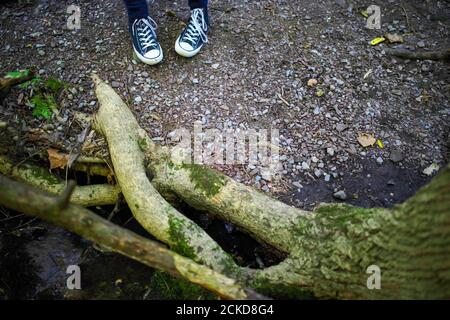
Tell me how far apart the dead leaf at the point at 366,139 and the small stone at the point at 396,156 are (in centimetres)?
20

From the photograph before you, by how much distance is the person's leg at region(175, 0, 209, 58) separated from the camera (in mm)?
4023

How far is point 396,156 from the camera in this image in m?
3.62

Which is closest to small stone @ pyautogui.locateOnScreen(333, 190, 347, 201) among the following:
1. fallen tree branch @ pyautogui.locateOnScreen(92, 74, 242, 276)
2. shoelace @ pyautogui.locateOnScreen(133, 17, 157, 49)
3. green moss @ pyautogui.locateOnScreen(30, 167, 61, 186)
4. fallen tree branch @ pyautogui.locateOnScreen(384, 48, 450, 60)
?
fallen tree branch @ pyautogui.locateOnScreen(92, 74, 242, 276)

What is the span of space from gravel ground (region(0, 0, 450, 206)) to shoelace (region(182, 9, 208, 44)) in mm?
187

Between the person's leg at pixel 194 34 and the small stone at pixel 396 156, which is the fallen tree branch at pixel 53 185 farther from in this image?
the small stone at pixel 396 156

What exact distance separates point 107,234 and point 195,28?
8.24 feet

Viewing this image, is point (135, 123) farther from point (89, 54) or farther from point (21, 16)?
point (21, 16)

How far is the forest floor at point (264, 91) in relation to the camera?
11.3 feet

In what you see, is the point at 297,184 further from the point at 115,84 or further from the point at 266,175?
the point at 115,84

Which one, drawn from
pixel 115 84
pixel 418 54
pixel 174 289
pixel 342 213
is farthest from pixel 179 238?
pixel 418 54

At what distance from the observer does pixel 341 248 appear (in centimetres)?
247

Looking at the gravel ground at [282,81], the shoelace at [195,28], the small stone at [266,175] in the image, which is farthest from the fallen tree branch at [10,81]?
the small stone at [266,175]

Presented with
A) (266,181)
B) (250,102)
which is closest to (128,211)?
(266,181)

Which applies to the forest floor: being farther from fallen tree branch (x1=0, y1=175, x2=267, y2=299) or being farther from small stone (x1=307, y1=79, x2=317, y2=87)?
fallen tree branch (x1=0, y1=175, x2=267, y2=299)
